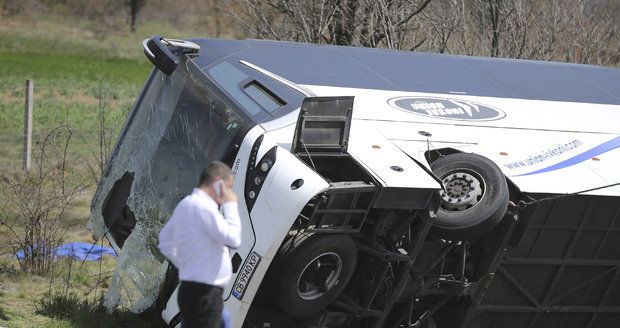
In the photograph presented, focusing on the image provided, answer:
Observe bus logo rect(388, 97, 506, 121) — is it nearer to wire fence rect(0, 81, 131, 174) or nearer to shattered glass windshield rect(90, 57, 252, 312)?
shattered glass windshield rect(90, 57, 252, 312)

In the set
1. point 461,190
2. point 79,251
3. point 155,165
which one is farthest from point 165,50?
point 79,251

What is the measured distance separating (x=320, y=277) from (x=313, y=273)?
0.06 metres

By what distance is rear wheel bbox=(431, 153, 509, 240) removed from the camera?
7.38 m

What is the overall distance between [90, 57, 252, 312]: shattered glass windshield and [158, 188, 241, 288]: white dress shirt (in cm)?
169

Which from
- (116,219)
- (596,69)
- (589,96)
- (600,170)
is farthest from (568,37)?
(116,219)

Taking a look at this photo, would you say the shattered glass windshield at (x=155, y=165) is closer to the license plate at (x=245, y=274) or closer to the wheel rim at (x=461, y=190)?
the license plate at (x=245, y=274)

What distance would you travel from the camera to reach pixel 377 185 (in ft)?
22.9

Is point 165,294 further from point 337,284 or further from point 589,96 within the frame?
point 589,96

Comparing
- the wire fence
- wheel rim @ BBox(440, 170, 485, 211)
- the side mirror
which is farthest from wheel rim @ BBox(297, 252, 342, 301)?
the wire fence

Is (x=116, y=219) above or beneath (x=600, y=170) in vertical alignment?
beneath

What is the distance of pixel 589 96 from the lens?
30.6ft

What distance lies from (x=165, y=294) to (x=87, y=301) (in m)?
1.39

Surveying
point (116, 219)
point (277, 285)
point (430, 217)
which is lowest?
point (116, 219)

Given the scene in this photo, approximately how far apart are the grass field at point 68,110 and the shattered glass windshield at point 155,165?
60 cm
